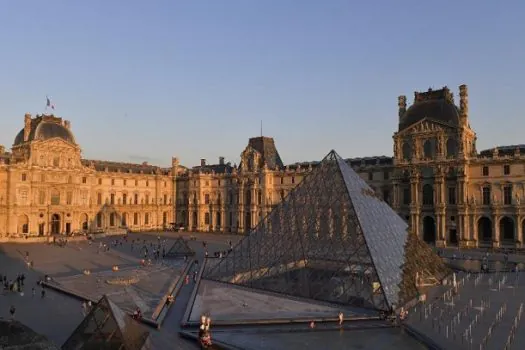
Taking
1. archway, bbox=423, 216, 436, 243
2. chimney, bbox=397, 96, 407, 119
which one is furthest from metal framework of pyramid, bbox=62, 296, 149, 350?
chimney, bbox=397, 96, 407, 119

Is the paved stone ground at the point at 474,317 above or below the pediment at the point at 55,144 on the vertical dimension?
below

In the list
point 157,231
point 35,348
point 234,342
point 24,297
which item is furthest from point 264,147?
point 35,348

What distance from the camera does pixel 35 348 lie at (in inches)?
446

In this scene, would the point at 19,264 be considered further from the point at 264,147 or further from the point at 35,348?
the point at 264,147

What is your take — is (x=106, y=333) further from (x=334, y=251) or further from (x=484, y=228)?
(x=484, y=228)

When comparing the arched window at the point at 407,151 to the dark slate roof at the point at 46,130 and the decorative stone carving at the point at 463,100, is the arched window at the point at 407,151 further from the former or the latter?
the dark slate roof at the point at 46,130

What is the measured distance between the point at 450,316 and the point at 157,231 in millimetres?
51705

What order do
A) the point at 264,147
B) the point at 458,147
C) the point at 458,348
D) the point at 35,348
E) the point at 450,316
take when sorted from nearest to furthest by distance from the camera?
the point at 35,348 < the point at 458,348 < the point at 450,316 < the point at 458,147 < the point at 264,147

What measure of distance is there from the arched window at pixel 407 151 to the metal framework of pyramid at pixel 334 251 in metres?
19.4

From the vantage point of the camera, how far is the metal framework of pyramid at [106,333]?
14.1 metres

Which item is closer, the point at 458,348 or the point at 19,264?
the point at 458,348

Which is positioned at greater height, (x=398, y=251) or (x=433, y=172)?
(x=433, y=172)

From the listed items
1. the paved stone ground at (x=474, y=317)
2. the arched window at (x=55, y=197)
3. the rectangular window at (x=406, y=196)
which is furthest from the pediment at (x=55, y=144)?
the paved stone ground at (x=474, y=317)

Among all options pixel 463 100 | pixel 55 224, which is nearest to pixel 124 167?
pixel 55 224
